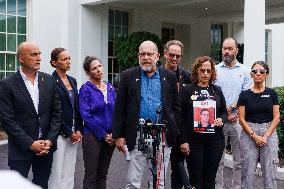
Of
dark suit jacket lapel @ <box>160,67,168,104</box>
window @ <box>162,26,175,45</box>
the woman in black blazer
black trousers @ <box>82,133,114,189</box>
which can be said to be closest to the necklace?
the woman in black blazer

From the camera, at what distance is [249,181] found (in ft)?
18.5

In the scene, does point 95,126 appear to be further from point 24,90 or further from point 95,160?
point 24,90

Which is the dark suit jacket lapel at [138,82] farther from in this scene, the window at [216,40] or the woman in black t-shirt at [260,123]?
the window at [216,40]

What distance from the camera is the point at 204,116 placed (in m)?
5.18

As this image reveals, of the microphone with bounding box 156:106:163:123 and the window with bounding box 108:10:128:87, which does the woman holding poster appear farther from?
the window with bounding box 108:10:128:87

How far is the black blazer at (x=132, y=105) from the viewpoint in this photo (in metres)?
4.70

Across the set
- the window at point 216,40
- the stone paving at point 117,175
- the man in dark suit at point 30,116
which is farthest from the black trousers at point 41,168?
the window at point 216,40

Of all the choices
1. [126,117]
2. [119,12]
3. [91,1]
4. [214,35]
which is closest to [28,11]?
[91,1]

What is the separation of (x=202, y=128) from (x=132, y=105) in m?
0.93

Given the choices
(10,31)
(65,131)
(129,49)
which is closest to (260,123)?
(65,131)

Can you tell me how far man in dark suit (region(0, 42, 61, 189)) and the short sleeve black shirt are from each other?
2.23 m

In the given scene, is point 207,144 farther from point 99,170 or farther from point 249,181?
point 99,170

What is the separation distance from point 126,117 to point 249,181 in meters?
1.90

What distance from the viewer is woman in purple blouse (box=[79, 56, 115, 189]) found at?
17.2 feet
